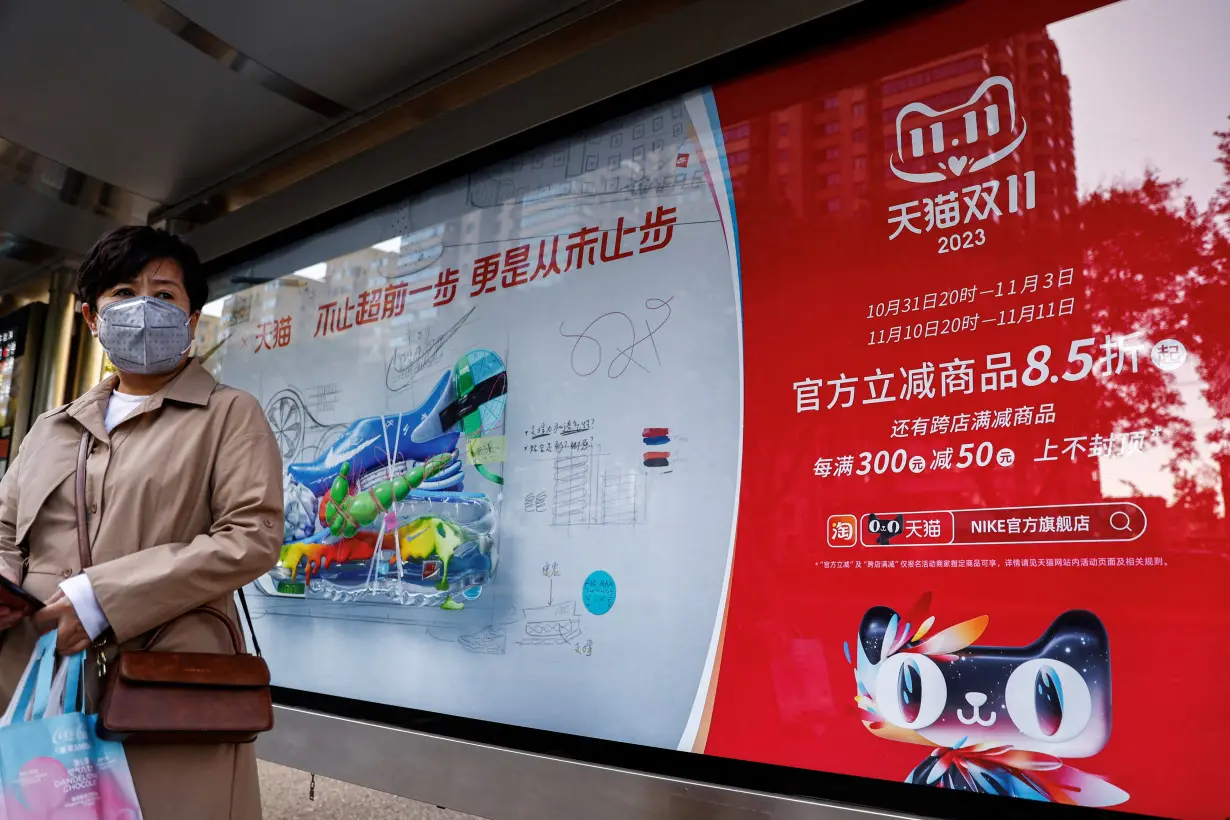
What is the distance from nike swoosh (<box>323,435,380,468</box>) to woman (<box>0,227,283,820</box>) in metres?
1.31

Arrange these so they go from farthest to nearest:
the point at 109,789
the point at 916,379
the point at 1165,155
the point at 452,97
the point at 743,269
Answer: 1. the point at 452,97
2. the point at 743,269
3. the point at 916,379
4. the point at 1165,155
5. the point at 109,789

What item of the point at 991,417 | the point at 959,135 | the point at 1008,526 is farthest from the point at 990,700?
the point at 959,135

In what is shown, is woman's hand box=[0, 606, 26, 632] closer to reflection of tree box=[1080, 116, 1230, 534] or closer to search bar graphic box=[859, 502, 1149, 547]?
search bar graphic box=[859, 502, 1149, 547]

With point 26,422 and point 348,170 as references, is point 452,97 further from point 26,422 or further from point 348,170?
point 26,422

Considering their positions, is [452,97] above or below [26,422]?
above

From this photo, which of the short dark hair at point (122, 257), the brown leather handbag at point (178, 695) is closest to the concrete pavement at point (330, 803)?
the brown leather handbag at point (178, 695)

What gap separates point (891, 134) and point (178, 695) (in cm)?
195

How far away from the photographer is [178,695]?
156 cm

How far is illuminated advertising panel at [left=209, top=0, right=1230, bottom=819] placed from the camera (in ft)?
5.65

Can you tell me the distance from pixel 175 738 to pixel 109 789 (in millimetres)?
119

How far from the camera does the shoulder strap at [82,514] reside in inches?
65.4

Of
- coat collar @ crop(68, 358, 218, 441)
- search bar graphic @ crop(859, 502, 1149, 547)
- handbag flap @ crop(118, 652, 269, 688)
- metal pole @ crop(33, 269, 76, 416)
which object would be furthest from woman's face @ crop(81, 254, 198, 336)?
metal pole @ crop(33, 269, 76, 416)

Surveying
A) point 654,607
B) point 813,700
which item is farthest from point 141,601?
point 813,700

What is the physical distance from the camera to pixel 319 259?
12.0 ft
